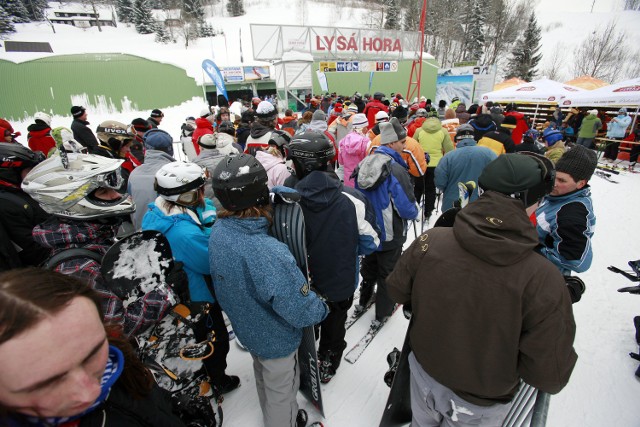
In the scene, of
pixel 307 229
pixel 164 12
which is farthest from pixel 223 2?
pixel 307 229

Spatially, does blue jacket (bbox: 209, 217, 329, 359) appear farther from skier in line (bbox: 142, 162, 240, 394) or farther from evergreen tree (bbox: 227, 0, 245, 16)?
evergreen tree (bbox: 227, 0, 245, 16)

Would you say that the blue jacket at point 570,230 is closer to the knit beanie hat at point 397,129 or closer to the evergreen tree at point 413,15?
the knit beanie hat at point 397,129

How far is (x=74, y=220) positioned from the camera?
5.54ft

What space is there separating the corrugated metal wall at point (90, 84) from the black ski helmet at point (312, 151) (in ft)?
78.4

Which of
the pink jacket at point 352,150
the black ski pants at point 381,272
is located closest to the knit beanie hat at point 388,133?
the pink jacket at point 352,150

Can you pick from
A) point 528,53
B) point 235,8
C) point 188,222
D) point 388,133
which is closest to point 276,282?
point 188,222

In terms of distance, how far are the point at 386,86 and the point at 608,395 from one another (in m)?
24.3

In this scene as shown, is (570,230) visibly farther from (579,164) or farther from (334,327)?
(334,327)

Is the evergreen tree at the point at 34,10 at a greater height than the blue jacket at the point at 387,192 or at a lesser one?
greater

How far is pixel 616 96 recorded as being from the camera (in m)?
10.8

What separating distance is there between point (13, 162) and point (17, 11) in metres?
54.2

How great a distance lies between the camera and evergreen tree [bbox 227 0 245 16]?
5156 cm

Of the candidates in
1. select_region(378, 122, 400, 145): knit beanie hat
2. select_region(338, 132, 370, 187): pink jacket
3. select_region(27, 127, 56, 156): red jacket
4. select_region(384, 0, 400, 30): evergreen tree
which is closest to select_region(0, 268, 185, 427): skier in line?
select_region(378, 122, 400, 145): knit beanie hat

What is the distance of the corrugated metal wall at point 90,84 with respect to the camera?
17.7 m
